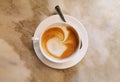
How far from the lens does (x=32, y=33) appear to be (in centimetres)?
73

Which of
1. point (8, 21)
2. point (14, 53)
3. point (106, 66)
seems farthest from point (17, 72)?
point (106, 66)

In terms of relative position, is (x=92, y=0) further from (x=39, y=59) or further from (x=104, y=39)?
(x=39, y=59)

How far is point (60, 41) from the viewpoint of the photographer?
0.71 metres

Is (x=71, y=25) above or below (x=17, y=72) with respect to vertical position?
above

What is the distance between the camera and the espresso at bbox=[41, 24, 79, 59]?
0.70 meters

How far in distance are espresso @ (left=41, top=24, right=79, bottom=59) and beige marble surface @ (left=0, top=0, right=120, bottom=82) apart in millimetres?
47

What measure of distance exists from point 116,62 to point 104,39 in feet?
0.26

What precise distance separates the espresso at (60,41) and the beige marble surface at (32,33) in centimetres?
5

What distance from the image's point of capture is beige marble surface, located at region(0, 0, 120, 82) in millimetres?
710

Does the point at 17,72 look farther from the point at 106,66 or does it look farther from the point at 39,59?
the point at 106,66

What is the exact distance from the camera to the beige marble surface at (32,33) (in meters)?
0.71

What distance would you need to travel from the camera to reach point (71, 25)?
72 cm

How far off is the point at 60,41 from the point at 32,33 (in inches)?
3.6

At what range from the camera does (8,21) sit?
2.40 ft
